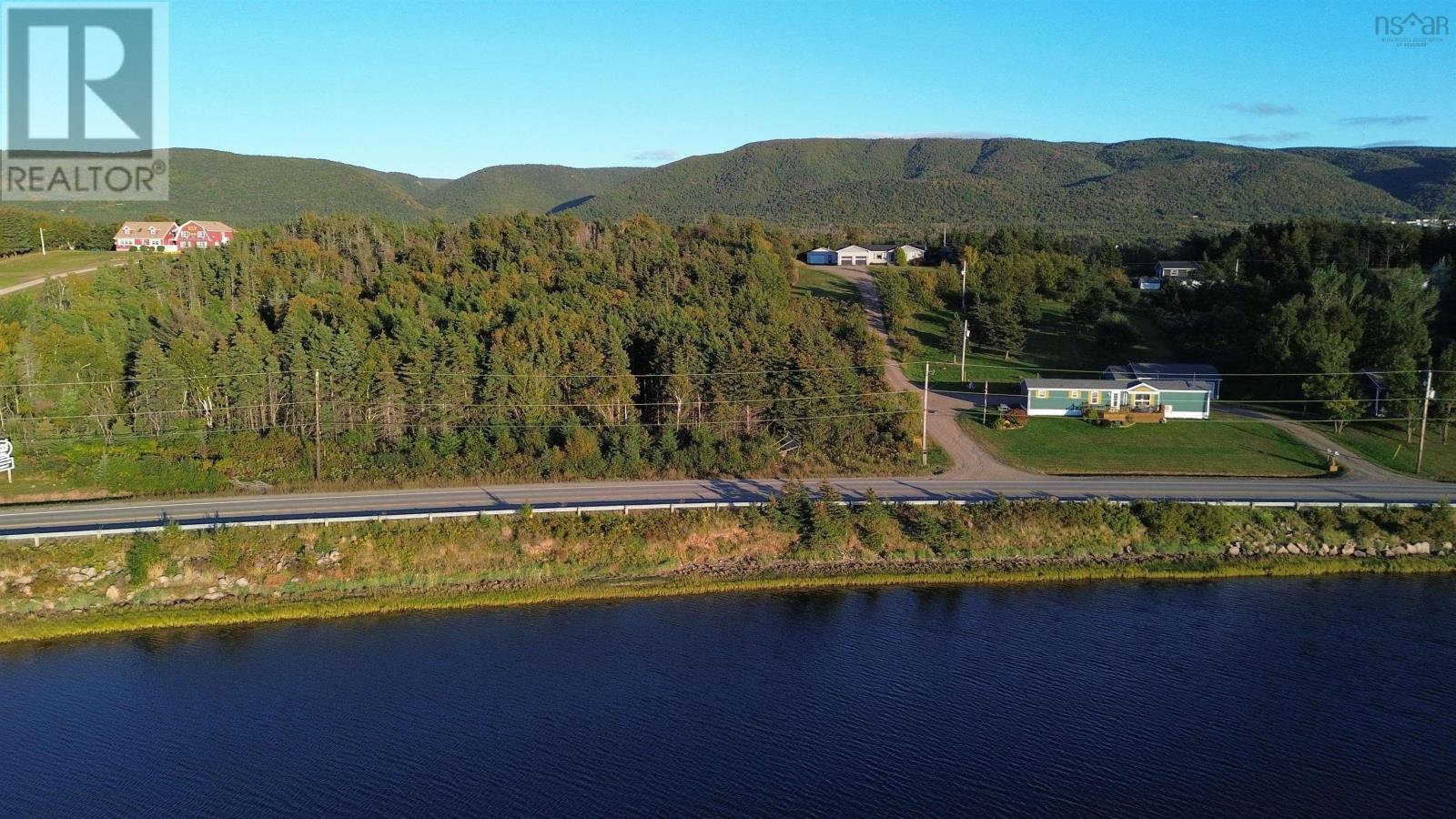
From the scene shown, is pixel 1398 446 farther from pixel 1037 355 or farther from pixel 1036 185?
pixel 1036 185

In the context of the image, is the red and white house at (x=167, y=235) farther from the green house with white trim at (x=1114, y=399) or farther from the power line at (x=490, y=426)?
the green house with white trim at (x=1114, y=399)

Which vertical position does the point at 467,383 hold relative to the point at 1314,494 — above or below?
above

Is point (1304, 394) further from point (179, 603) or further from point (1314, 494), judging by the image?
point (179, 603)

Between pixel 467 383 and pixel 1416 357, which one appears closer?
pixel 467 383

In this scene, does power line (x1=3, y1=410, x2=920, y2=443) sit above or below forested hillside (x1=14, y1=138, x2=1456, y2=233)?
below

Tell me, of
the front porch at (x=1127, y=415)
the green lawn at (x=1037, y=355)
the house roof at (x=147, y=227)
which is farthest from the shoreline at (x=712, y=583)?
the house roof at (x=147, y=227)

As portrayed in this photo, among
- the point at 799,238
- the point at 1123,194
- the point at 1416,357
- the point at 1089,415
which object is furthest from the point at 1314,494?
the point at 1123,194

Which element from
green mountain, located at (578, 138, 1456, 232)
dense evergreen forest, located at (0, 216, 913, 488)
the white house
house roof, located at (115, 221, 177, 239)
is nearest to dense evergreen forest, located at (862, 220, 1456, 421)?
the white house

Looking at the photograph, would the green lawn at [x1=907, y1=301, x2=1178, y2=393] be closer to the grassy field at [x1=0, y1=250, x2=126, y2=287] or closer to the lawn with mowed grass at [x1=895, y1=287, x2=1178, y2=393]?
the lawn with mowed grass at [x1=895, y1=287, x2=1178, y2=393]
